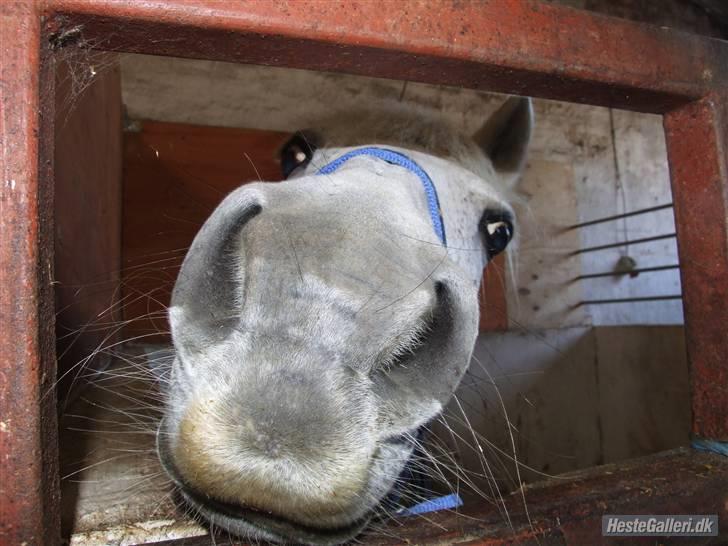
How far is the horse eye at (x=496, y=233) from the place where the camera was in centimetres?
170

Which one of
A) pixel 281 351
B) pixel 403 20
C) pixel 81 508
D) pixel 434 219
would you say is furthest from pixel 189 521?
pixel 403 20

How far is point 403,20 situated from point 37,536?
1005 millimetres

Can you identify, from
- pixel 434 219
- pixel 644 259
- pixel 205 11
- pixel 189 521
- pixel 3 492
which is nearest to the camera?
pixel 3 492

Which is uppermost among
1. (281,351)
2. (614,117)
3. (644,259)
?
(614,117)

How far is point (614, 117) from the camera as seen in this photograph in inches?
202

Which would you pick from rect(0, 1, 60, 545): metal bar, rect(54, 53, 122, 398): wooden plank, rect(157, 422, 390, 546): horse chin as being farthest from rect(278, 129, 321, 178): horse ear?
rect(157, 422, 390, 546): horse chin

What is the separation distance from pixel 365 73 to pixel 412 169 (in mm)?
468

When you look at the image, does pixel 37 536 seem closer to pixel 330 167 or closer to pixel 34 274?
pixel 34 274

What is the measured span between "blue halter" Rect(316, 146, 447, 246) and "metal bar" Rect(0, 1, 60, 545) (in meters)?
0.78

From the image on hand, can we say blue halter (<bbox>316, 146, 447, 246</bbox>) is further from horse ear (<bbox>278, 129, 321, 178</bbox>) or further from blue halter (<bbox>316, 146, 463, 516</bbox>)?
horse ear (<bbox>278, 129, 321, 178</bbox>)

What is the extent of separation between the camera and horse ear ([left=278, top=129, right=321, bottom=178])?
1.79 m

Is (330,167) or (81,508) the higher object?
(330,167)

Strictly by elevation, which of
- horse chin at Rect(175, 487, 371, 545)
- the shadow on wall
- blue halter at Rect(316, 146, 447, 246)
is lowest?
the shadow on wall

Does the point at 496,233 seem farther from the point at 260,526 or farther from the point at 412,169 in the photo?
the point at 260,526
